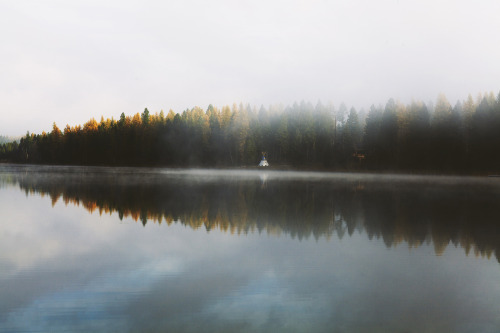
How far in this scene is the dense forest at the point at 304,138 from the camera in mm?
69125

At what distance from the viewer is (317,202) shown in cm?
2080

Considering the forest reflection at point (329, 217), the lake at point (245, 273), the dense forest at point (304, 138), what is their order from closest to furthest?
the lake at point (245, 273), the forest reflection at point (329, 217), the dense forest at point (304, 138)

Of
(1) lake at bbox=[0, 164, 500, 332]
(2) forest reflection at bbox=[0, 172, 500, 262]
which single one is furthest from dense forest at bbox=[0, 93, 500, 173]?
(1) lake at bbox=[0, 164, 500, 332]

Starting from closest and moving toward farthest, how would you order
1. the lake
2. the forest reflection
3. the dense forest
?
the lake
the forest reflection
the dense forest

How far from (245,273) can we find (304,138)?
82.3 m

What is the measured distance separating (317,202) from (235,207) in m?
5.26

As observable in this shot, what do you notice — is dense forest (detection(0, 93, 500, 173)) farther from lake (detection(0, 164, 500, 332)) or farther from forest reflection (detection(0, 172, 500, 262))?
lake (detection(0, 164, 500, 332))

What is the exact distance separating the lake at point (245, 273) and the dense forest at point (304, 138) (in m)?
60.7

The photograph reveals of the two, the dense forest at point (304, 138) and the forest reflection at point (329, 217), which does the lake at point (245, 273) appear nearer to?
the forest reflection at point (329, 217)

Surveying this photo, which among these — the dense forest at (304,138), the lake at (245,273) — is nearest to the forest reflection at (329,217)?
the lake at (245,273)

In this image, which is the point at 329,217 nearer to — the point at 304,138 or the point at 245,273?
the point at 245,273

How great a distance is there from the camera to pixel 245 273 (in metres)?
7.99

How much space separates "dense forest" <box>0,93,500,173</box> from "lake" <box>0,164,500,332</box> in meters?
60.7

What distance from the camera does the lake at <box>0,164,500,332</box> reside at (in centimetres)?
578
